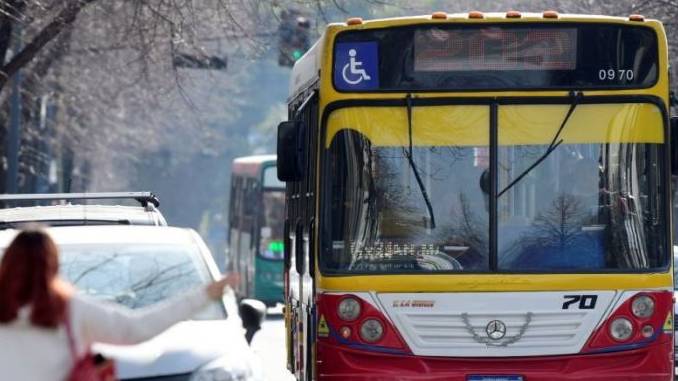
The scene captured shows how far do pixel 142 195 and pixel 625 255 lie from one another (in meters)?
3.45

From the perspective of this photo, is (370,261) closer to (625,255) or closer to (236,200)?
(625,255)

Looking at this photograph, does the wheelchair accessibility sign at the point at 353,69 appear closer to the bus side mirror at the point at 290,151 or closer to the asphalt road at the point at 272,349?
the bus side mirror at the point at 290,151

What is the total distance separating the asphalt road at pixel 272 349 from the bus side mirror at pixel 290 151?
6050mm

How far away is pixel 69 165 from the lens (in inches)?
1956

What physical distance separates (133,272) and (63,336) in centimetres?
285

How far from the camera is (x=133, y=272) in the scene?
29.5 ft

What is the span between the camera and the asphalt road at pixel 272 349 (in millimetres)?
19922

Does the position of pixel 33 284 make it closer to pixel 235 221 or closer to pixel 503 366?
pixel 503 366

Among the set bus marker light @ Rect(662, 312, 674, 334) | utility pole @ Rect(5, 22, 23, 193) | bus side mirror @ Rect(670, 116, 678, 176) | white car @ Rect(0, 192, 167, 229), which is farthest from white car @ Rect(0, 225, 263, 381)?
utility pole @ Rect(5, 22, 23, 193)

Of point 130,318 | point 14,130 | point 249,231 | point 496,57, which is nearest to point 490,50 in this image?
point 496,57

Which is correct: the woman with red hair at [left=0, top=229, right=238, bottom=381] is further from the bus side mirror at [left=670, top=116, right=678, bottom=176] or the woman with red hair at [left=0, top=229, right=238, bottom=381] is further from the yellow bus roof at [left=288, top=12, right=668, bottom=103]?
the bus side mirror at [left=670, top=116, right=678, bottom=176]

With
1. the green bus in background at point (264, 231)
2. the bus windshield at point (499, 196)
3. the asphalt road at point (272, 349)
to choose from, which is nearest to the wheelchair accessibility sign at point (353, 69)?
the bus windshield at point (499, 196)

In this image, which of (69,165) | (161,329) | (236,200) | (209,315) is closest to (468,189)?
(209,315)

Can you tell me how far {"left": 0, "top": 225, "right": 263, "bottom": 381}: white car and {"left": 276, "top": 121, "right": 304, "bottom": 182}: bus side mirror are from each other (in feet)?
4.48
